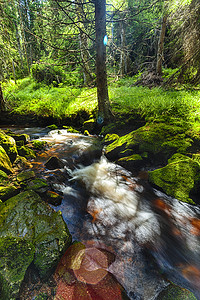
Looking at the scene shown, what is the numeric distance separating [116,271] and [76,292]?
65 centimetres

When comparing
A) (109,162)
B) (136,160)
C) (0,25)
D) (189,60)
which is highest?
(0,25)

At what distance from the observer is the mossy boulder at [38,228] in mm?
2061

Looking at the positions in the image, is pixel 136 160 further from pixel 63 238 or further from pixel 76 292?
pixel 76 292

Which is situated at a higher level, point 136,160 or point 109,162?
point 136,160

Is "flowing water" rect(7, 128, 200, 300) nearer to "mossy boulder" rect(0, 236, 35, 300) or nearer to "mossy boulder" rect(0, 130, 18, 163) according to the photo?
"mossy boulder" rect(0, 130, 18, 163)

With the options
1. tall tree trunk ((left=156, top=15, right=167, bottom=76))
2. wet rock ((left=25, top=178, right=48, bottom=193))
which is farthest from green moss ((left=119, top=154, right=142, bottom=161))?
tall tree trunk ((left=156, top=15, right=167, bottom=76))

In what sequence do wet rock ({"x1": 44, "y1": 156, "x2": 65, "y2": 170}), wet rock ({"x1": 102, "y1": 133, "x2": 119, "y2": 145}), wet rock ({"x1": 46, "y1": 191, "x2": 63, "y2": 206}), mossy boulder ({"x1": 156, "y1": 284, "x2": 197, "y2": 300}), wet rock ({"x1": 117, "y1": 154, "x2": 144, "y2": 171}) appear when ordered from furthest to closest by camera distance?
wet rock ({"x1": 102, "y1": 133, "x2": 119, "y2": 145}) < wet rock ({"x1": 117, "y1": 154, "x2": 144, "y2": 171}) < wet rock ({"x1": 44, "y1": 156, "x2": 65, "y2": 170}) < wet rock ({"x1": 46, "y1": 191, "x2": 63, "y2": 206}) < mossy boulder ({"x1": 156, "y1": 284, "x2": 197, "y2": 300})

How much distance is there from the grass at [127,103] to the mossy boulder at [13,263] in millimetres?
4603

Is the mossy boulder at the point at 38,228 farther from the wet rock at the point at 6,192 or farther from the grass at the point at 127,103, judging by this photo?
the grass at the point at 127,103

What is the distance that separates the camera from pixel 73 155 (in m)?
6.23

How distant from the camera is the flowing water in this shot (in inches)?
88.6

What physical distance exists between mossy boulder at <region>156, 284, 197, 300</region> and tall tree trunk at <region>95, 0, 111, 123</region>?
667 centimetres

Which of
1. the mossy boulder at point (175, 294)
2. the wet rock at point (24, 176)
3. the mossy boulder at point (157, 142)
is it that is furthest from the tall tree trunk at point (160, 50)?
the mossy boulder at point (175, 294)

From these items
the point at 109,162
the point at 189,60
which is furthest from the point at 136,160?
the point at 189,60
